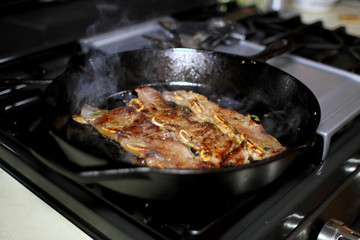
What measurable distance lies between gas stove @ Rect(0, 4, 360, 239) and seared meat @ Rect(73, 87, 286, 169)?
12cm

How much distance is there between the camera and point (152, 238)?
3.01ft

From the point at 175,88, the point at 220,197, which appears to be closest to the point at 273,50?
the point at 175,88

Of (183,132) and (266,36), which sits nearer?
(183,132)

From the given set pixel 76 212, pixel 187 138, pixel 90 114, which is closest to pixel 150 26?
pixel 90 114

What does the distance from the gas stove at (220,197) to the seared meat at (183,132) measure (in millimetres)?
125

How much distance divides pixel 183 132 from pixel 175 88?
42 cm

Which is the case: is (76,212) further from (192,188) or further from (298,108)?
(298,108)

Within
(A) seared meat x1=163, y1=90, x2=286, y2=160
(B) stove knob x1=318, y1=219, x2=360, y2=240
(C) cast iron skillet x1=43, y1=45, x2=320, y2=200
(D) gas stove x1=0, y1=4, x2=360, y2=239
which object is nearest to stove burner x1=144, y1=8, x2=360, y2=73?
(D) gas stove x1=0, y1=4, x2=360, y2=239

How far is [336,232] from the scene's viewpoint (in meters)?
1.10

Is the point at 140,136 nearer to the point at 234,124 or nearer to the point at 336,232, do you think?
the point at 234,124

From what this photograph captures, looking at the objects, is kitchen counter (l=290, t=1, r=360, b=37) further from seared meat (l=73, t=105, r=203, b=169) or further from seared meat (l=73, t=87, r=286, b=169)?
seared meat (l=73, t=105, r=203, b=169)

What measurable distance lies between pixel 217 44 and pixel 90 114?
0.90 m

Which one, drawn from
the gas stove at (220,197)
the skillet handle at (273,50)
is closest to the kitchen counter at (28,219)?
the gas stove at (220,197)

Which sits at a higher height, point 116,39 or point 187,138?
point 116,39
